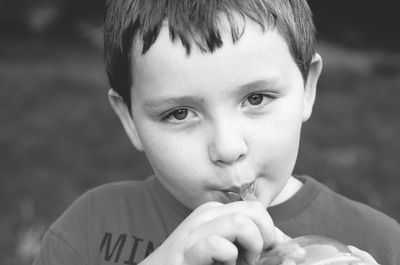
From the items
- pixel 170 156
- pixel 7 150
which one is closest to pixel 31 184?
pixel 7 150

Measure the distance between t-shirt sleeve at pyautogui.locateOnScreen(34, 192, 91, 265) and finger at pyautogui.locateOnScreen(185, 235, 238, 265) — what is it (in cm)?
78

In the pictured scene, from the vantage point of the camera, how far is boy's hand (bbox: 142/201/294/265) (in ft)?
6.02

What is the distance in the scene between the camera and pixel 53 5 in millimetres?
9250

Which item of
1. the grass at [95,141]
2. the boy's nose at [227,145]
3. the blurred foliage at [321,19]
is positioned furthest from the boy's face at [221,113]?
the blurred foliage at [321,19]

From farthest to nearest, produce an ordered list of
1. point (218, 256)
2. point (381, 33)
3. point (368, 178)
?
1. point (381, 33)
2. point (368, 178)
3. point (218, 256)

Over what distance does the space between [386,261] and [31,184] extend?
10.6 ft

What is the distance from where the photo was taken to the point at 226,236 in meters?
1.86

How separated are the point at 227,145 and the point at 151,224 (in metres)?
0.70

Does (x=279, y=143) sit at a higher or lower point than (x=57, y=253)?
higher

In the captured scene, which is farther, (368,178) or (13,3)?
(13,3)

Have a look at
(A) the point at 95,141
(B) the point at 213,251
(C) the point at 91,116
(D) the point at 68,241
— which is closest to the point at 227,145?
(B) the point at 213,251

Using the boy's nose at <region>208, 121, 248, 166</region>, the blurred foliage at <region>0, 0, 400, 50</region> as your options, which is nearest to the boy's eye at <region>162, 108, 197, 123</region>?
the boy's nose at <region>208, 121, 248, 166</region>

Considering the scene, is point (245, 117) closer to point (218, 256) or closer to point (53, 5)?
point (218, 256)

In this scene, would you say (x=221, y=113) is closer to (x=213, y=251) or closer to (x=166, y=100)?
(x=166, y=100)
